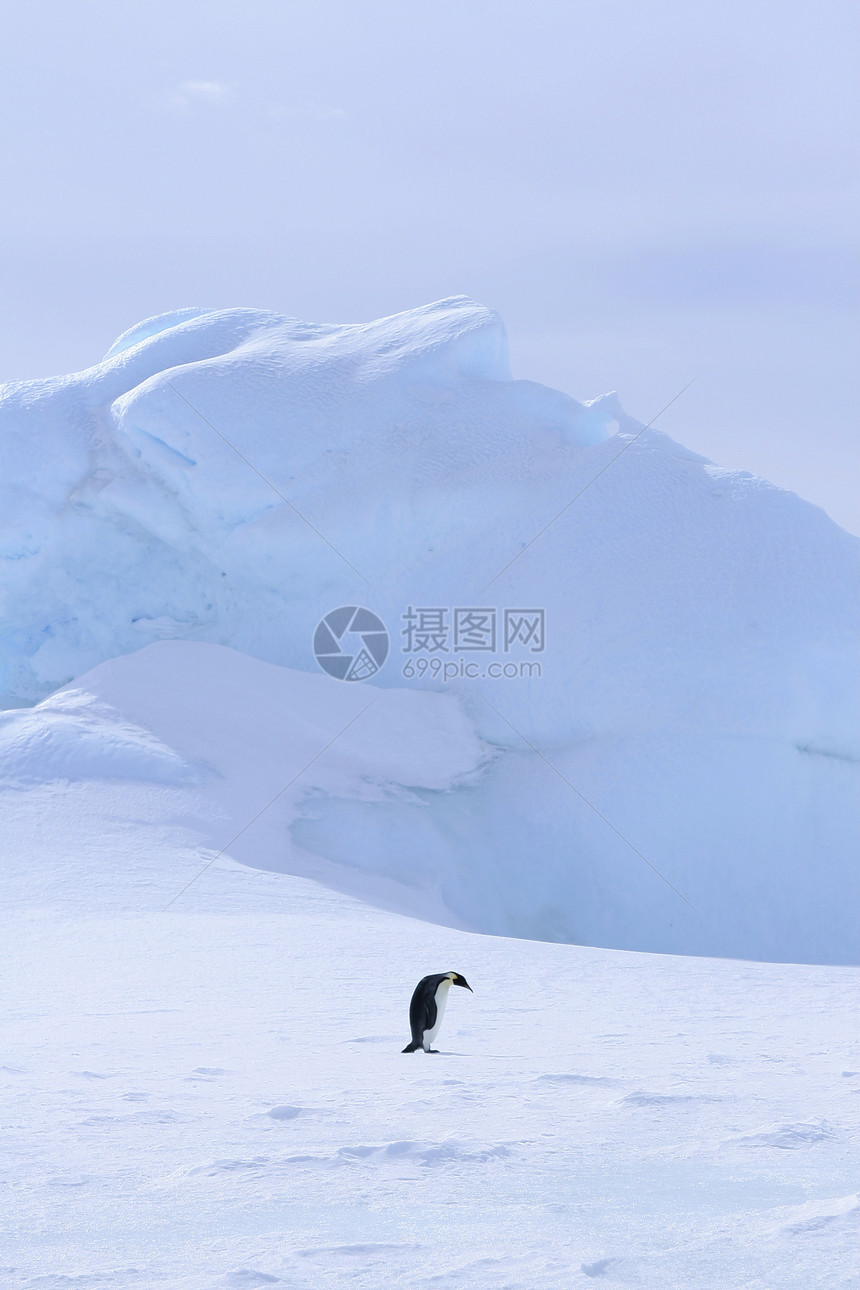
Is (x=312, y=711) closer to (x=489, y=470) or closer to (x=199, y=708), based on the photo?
(x=199, y=708)

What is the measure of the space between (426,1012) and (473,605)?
6.20 metres

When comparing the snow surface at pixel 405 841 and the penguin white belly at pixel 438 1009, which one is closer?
the snow surface at pixel 405 841

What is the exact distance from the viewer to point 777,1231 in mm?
2285

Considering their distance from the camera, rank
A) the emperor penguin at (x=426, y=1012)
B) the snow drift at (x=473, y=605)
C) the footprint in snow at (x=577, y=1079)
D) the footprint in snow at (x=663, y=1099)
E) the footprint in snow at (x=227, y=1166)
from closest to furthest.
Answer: the footprint in snow at (x=227, y=1166) → the footprint in snow at (x=663, y=1099) → the footprint in snow at (x=577, y=1079) → the emperor penguin at (x=426, y=1012) → the snow drift at (x=473, y=605)

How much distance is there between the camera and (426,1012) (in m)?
3.73

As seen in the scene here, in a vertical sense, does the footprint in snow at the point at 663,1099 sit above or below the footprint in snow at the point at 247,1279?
above

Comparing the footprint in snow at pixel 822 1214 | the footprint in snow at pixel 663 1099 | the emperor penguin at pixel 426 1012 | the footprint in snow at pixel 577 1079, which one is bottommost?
the footprint in snow at pixel 822 1214

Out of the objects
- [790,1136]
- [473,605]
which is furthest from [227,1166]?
[473,605]

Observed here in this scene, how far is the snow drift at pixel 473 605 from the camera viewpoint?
8.41m

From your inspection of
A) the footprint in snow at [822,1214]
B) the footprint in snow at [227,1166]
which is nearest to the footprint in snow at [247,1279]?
the footprint in snow at [227,1166]

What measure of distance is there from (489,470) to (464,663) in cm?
172

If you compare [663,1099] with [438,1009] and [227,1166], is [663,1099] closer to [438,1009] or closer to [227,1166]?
[438,1009]

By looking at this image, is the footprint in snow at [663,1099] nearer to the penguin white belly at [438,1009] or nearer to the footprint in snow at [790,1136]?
the footprint in snow at [790,1136]

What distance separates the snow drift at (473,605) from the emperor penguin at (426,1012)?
368 centimetres
